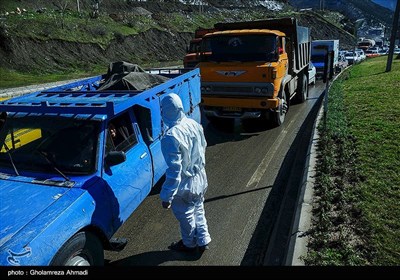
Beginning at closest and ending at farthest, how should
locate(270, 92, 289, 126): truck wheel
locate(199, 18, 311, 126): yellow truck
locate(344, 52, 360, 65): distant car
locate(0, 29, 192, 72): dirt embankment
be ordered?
locate(199, 18, 311, 126): yellow truck < locate(270, 92, 289, 126): truck wheel < locate(0, 29, 192, 72): dirt embankment < locate(344, 52, 360, 65): distant car

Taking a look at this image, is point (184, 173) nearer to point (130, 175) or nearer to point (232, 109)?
point (130, 175)

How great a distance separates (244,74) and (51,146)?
246 inches

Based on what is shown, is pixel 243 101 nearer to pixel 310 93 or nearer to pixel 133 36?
pixel 310 93

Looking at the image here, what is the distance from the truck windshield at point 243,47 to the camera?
9508mm

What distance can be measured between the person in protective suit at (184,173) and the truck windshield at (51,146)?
0.94m

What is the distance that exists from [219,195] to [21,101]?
12.1 ft

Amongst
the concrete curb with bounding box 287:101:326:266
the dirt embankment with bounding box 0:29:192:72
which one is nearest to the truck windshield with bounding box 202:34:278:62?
the concrete curb with bounding box 287:101:326:266

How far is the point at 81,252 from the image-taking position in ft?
11.5

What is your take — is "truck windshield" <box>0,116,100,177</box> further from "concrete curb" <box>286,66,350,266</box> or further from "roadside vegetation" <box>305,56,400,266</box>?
"roadside vegetation" <box>305,56,400,266</box>

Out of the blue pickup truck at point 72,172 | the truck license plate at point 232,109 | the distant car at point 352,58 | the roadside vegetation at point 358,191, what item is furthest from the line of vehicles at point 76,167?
the distant car at point 352,58

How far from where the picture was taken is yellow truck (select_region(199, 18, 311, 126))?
9211 mm

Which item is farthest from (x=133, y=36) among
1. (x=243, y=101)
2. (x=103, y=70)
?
(x=243, y=101)

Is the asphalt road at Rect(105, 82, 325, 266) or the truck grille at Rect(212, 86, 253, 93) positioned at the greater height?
the truck grille at Rect(212, 86, 253, 93)

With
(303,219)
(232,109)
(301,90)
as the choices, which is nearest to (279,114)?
(232,109)
